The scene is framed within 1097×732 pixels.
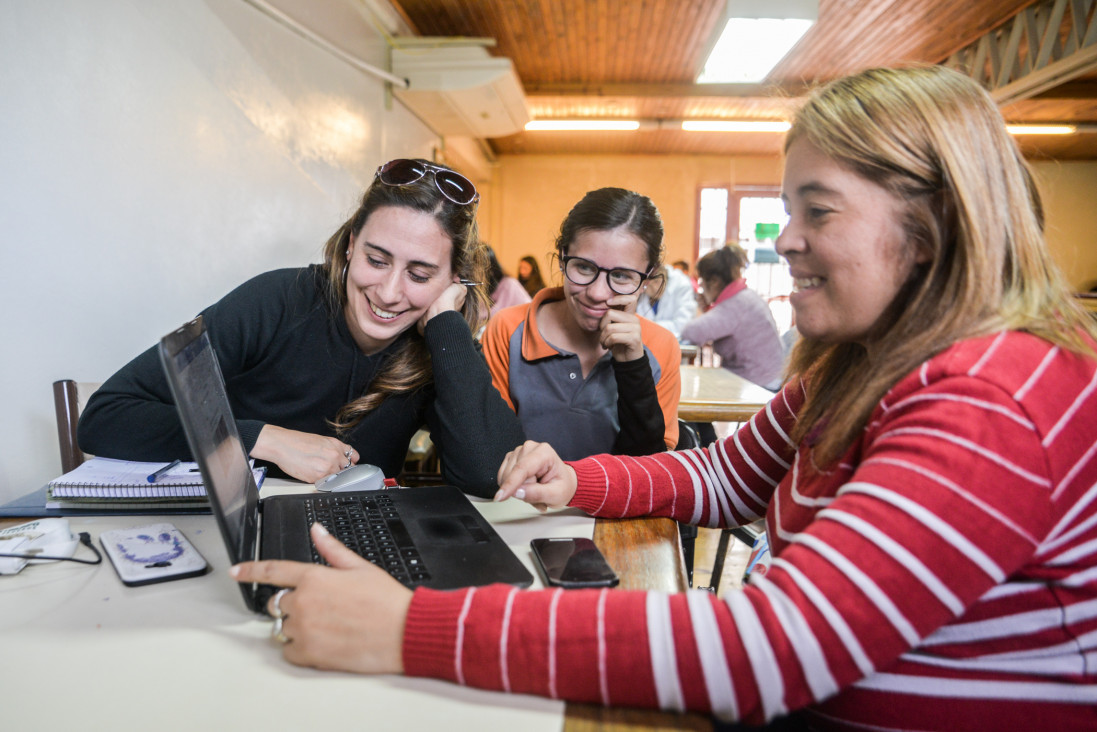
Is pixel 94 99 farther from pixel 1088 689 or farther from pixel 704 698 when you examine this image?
pixel 1088 689

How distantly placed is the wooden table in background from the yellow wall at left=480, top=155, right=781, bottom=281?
267 inches

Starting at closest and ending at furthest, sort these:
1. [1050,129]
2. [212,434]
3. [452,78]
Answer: [212,434] < [452,78] < [1050,129]

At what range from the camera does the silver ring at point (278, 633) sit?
0.61 metres

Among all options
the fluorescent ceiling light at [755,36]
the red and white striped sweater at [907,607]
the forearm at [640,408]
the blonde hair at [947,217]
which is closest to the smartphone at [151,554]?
the red and white striped sweater at [907,607]

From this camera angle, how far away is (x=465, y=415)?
48.3 inches

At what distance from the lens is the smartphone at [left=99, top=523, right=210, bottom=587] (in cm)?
75

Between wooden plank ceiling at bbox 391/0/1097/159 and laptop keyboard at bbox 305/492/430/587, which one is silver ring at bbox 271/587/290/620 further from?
wooden plank ceiling at bbox 391/0/1097/159

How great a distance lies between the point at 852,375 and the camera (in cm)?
80

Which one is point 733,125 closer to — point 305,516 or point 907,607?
point 305,516

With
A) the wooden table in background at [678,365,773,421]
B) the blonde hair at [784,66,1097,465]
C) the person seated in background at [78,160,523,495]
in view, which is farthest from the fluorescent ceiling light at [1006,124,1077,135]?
the blonde hair at [784,66,1097,465]

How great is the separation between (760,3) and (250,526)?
13.4 ft

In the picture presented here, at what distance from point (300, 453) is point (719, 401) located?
161 centimetres

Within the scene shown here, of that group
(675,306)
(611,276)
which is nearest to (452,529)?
(611,276)

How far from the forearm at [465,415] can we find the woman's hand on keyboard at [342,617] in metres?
0.52
